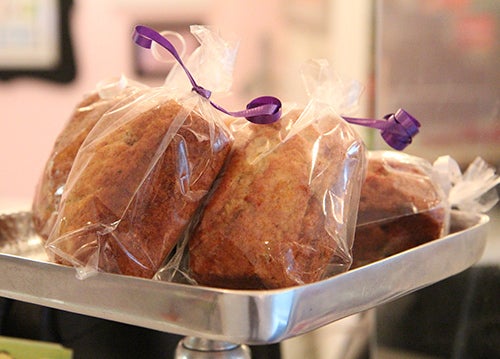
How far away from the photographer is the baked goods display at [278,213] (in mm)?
433

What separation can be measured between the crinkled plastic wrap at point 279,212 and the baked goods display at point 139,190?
2 centimetres

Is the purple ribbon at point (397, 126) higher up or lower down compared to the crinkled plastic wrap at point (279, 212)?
higher up

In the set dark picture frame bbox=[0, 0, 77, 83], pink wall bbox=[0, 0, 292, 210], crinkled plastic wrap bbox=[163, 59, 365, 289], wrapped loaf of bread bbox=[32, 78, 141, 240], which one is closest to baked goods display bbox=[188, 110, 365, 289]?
crinkled plastic wrap bbox=[163, 59, 365, 289]

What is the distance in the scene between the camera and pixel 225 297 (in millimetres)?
364

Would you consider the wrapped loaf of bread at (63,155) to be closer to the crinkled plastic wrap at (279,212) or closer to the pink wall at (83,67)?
the crinkled plastic wrap at (279,212)

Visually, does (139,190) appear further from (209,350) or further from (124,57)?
(124,57)

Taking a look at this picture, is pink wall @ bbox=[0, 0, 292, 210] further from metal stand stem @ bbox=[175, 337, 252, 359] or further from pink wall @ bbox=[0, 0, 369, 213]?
metal stand stem @ bbox=[175, 337, 252, 359]

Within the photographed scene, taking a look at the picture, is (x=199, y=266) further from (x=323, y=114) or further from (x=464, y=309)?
(x=464, y=309)

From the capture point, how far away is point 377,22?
2.94 feet

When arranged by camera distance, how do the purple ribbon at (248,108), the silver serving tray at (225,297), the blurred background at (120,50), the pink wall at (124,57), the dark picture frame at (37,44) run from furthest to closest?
the dark picture frame at (37,44)
the pink wall at (124,57)
the blurred background at (120,50)
the purple ribbon at (248,108)
the silver serving tray at (225,297)

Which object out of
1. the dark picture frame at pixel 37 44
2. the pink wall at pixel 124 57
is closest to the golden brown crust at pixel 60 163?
the pink wall at pixel 124 57

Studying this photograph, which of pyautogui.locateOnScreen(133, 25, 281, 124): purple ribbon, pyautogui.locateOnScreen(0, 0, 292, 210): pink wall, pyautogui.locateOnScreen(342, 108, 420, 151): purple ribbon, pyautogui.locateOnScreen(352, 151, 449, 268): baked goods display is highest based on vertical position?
pyautogui.locateOnScreen(133, 25, 281, 124): purple ribbon

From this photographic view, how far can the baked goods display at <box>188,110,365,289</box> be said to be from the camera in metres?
0.43

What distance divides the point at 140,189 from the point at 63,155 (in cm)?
13
